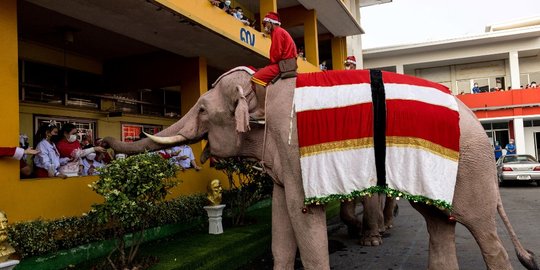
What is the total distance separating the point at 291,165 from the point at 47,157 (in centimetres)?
432

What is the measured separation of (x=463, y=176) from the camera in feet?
11.5

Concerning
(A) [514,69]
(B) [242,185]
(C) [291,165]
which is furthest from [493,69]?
(C) [291,165]

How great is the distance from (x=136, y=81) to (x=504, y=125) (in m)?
24.4

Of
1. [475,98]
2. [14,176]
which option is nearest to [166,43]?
[14,176]

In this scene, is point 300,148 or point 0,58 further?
point 0,58

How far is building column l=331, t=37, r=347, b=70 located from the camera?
1866cm

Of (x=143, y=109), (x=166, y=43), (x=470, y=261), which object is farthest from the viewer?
(x=143, y=109)

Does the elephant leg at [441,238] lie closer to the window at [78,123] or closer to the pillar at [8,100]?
the pillar at [8,100]

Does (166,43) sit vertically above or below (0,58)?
above

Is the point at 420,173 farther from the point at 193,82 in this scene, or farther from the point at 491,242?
the point at 193,82

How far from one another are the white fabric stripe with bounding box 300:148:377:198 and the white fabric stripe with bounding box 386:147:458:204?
0.53 feet

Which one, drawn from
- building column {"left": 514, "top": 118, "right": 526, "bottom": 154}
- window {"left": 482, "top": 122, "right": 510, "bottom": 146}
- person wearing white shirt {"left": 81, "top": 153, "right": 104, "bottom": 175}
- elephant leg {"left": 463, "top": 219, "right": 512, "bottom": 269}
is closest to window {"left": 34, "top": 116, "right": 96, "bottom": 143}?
person wearing white shirt {"left": 81, "top": 153, "right": 104, "bottom": 175}

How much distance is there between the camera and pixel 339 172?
352 cm

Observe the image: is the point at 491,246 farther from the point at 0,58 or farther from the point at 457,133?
the point at 0,58
